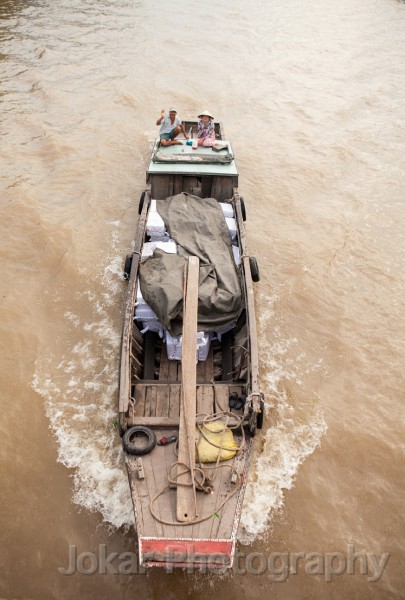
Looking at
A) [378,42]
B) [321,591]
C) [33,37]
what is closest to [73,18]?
[33,37]

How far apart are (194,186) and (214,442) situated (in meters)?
6.31

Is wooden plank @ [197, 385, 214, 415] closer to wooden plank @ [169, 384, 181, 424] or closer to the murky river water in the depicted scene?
wooden plank @ [169, 384, 181, 424]

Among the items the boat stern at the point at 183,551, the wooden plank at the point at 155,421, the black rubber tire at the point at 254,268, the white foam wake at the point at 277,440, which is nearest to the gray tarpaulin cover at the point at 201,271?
the black rubber tire at the point at 254,268

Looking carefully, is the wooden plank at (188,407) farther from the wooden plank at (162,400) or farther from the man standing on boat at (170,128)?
the man standing on boat at (170,128)

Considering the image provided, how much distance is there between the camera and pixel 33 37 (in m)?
20.2

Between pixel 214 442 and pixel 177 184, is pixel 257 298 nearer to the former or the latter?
pixel 177 184

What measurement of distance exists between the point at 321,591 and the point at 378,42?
27733 mm

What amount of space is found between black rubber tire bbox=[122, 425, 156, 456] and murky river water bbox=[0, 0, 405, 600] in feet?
4.04

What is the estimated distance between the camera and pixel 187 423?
16.2 feet

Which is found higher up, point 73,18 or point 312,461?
point 73,18

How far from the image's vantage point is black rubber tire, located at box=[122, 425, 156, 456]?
4941mm

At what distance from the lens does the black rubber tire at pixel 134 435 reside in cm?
494

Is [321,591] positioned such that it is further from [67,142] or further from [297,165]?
[67,142]

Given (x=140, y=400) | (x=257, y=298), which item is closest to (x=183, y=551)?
(x=140, y=400)
